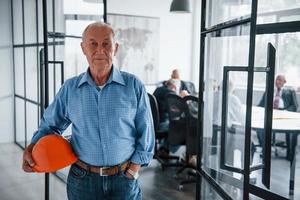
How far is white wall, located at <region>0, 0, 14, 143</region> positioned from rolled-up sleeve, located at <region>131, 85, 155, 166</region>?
15.4 ft

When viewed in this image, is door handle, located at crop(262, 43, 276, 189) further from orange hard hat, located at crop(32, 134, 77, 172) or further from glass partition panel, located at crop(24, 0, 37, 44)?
glass partition panel, located at crop(24, 0, 37, 44)

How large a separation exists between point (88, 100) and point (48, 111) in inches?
11.0

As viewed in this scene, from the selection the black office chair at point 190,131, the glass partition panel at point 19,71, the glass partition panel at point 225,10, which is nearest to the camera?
the glass partition panel at point 225,10

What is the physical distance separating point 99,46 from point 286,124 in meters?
1.07

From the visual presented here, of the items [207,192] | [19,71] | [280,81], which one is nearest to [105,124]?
[207,192]

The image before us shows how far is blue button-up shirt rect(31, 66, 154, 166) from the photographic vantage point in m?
1.82

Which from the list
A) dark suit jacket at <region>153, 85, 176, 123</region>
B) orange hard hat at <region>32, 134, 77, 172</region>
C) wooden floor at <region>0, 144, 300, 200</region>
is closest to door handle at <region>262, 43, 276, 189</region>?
orange hard hat at <region>32, 134, 77, 172</region>

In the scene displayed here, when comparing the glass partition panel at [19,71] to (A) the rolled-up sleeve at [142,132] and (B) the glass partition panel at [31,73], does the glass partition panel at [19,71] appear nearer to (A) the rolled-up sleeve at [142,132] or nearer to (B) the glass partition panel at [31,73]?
(B) the glass partition panel at [31,73]

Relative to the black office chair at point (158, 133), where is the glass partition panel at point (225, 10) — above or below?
above

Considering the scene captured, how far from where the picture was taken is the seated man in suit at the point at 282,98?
6.46 feet

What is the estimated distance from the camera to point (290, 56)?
6.27 feet

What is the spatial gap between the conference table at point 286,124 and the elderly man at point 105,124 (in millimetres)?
637

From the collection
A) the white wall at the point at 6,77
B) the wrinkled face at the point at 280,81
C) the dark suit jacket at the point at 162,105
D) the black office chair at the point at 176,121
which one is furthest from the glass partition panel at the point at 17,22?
the wrinkled face at the point at 280,81

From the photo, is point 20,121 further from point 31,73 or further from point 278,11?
point 278,11
